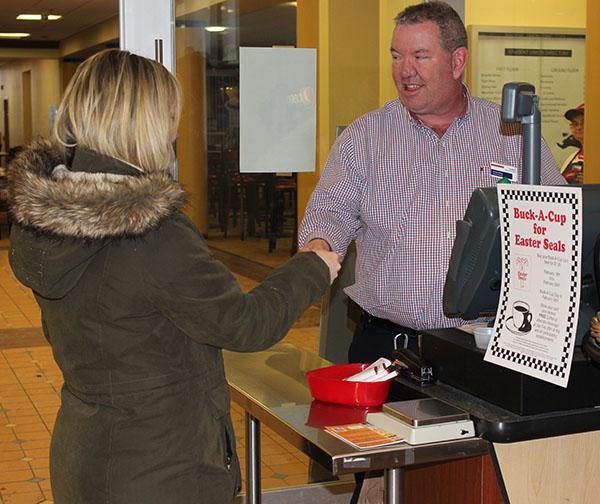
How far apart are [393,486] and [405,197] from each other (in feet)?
3.38

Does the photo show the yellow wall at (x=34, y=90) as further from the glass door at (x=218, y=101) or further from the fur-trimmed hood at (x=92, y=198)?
the fur-trimmed hood at (x=92, y=198)

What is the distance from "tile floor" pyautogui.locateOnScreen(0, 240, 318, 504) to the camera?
447cm

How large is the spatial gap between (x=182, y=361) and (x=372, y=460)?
1.32 ft

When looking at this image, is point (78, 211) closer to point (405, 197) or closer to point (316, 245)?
point (316, 245)

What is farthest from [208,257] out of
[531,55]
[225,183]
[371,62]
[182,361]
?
[531,55]

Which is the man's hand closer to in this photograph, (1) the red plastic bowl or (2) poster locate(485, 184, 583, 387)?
(1) the red plastic bowl

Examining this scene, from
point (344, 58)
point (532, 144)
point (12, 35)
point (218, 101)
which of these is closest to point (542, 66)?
point (344, 58)

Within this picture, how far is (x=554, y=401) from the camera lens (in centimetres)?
212

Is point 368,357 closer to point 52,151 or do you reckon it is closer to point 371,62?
point 52,151

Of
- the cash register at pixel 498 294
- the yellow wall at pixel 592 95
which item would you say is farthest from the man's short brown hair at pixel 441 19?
the yellow wall at pixel 592 95

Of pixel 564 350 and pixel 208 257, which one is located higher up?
pixel 208 257

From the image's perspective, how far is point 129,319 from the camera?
6.53 ft

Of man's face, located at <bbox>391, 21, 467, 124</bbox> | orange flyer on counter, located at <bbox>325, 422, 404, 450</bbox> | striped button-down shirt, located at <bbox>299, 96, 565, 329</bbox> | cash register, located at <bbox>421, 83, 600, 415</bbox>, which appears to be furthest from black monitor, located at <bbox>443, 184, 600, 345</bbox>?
man's face, located at <bbox>391, 21, 467, 124</bbox>

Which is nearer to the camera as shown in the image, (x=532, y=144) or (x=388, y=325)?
(x=532, y=144)
